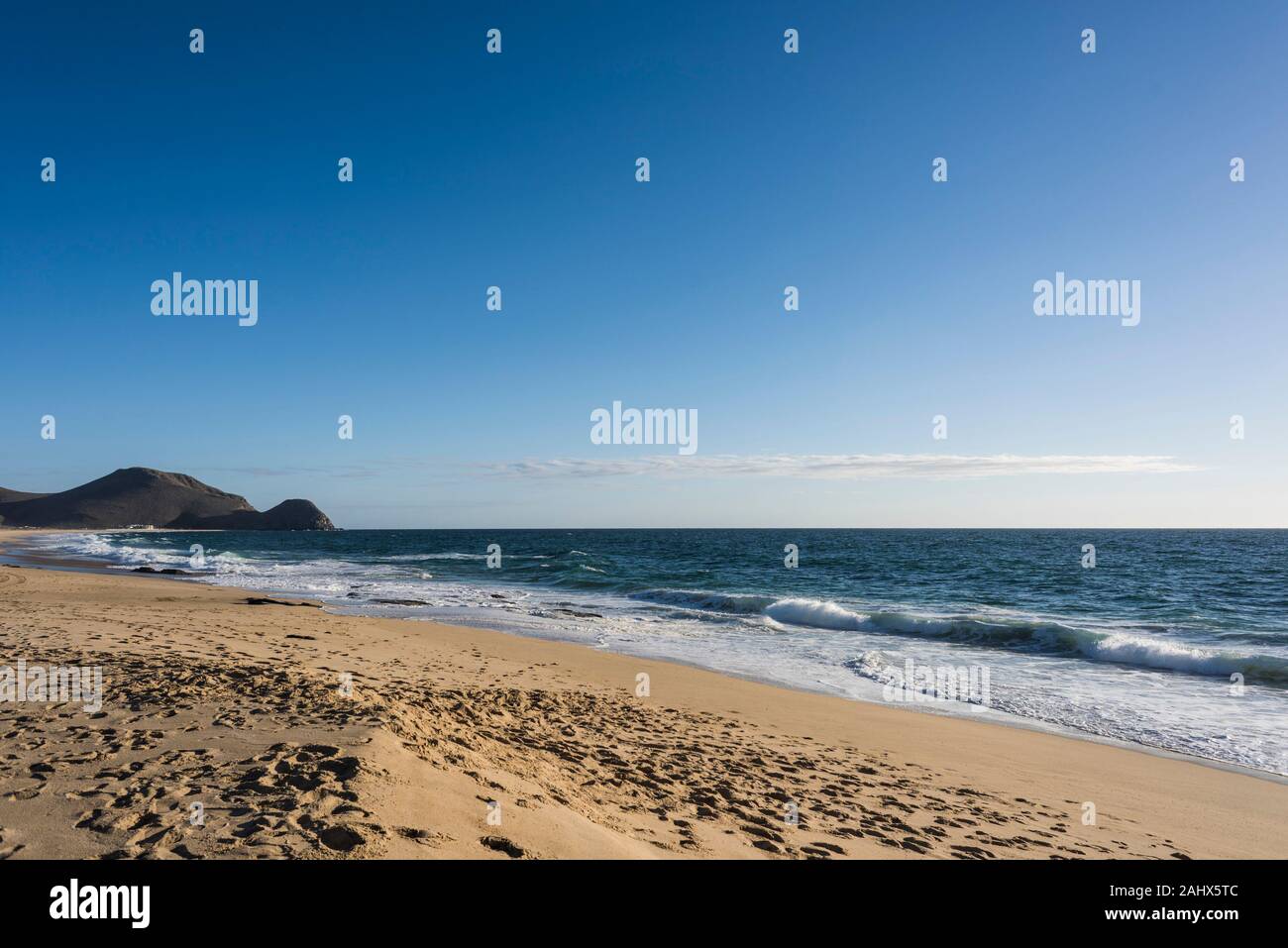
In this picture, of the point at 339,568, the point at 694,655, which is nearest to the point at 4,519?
the point at 339,568

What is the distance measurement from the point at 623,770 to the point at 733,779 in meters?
1.22

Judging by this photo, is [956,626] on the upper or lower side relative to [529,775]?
lower

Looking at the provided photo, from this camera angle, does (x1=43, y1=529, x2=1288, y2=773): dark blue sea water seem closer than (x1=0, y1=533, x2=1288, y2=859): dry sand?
No

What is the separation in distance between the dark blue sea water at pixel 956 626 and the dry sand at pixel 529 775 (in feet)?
8.36

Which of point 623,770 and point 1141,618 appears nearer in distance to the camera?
point 623,770

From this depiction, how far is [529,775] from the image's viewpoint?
6.46m

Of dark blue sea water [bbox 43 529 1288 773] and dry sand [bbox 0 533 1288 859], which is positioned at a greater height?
dry sand [bbox 0 533 1288 859]

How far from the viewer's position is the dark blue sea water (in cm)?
1285

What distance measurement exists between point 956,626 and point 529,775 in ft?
62.8

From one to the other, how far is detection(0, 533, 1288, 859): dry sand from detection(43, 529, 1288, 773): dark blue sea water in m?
2.55

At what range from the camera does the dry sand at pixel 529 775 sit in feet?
15.0

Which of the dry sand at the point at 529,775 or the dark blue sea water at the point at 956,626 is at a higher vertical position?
the dry sand at the point at 529,775
